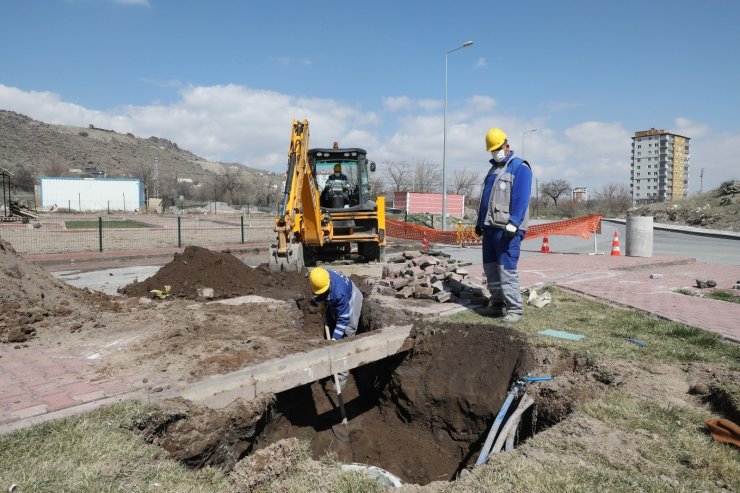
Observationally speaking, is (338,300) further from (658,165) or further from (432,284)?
(658,165)

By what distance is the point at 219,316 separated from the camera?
20.7 ft

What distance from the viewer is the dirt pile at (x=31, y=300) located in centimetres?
573

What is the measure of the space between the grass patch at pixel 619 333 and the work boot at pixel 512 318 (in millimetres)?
83

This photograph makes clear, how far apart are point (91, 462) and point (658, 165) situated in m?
118

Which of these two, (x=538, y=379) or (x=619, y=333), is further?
(x=619, y=333)

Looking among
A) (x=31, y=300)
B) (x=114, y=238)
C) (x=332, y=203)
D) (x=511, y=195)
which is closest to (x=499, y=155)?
(x=511, y=195)

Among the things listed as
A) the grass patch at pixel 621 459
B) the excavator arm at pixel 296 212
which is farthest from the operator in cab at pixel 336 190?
the grass patch at pixel 621 459

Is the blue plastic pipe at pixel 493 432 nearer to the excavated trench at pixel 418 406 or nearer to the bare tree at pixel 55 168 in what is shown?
the excavated trench at pixel 418 406

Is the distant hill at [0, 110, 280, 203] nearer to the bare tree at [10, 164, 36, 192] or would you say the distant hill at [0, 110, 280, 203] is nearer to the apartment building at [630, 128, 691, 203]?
the bare tree at [10, 164, 36, 192]

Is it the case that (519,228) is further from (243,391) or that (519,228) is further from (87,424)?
(87,424)

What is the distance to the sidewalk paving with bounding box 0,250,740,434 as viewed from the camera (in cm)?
374

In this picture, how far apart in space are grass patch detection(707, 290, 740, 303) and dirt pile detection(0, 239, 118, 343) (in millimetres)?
8684

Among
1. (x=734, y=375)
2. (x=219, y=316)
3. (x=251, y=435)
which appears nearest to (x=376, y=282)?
(x=219, y=316)

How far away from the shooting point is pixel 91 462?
2.93m
